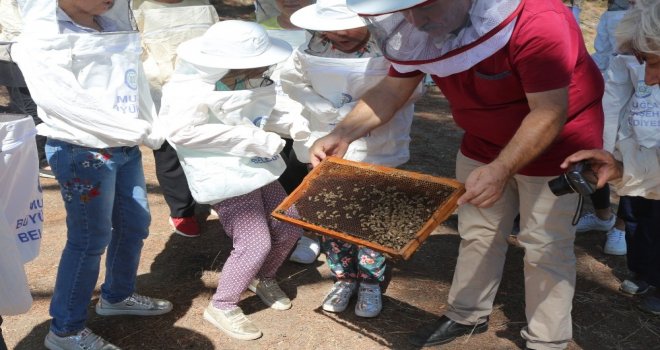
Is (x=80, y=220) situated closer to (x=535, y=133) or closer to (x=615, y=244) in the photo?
(x=535, y=133)

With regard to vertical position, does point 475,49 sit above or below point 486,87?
above

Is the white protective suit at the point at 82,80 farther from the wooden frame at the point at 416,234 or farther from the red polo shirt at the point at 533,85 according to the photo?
the red polo shirt at the point at 533,85

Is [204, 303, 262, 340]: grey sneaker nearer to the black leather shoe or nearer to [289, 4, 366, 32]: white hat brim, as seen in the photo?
the black leather shoe

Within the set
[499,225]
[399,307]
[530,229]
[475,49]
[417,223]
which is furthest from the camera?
[399,307]

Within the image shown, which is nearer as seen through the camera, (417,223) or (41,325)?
(417,223)

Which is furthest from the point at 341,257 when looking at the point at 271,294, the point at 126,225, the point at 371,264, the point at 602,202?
the point at 602,202

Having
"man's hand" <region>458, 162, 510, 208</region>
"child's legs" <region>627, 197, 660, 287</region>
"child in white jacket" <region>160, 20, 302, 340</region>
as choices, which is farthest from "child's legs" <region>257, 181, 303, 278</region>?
"child's legs" <region>627, 197, 660, 287</region>

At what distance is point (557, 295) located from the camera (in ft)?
10.3

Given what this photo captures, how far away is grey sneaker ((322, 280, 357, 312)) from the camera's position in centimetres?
370

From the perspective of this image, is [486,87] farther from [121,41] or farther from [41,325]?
[41,325]

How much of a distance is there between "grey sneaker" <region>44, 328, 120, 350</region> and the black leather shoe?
56.6 inches

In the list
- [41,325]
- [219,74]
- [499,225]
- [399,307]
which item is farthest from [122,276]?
[499,225]

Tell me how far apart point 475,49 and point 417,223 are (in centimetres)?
71

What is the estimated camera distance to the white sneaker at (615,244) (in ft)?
14.6
